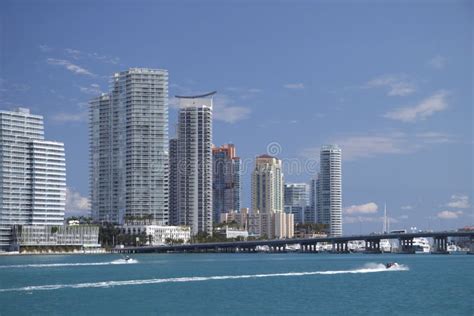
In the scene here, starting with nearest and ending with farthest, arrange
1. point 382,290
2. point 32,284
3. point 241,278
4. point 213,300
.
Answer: point 213,300
point 382,290
point 32,284
point 241,278

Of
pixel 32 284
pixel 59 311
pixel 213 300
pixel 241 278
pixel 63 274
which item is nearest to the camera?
pixel 59 311

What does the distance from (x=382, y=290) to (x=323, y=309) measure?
18.5 meters

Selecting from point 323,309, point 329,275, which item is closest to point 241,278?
point 329,275

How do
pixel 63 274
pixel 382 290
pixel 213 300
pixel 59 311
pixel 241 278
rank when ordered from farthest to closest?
pixel 63 274, pixel 241 278, pixel 382 290, pixel 213 300, pixel 59 311

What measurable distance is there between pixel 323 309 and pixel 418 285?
2833 cm

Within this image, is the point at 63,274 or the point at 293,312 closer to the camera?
the point at 293,312

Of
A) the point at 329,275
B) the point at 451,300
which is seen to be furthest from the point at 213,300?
the point at 329,275

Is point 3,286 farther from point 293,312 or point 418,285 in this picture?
point 418,285

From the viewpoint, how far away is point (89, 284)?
8912cm

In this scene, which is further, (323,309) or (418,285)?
(418,285)

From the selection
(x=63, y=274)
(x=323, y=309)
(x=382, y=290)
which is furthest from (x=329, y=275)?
(x=323, y=309)

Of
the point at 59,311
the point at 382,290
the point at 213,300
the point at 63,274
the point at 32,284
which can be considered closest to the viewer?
the point at 59,311

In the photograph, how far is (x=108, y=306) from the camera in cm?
6906

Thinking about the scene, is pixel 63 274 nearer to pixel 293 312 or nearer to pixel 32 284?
pixel 32 284
